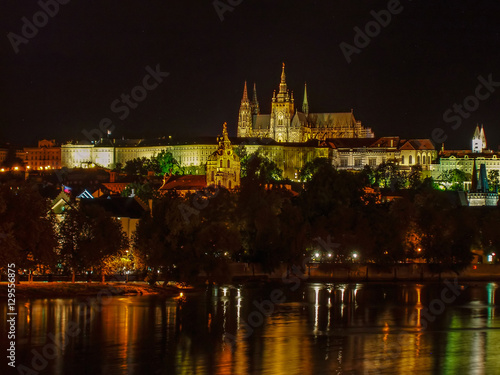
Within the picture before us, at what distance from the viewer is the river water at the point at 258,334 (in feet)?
105

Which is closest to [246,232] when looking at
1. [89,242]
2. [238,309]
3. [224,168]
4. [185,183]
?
[89,242]

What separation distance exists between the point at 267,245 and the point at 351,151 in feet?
368

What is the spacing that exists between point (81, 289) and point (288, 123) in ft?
482

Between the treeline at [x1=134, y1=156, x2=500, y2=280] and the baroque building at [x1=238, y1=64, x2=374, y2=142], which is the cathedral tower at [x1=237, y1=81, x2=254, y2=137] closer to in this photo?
the baroque building at [x1=238, y1=64, x2=374, y2=142]

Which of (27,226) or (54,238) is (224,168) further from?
(27,226)

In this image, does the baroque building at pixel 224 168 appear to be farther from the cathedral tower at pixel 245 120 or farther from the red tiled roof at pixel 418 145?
the cathedral tower at pixel 245 120

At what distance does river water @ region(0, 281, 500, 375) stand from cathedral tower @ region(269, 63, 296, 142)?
455ft

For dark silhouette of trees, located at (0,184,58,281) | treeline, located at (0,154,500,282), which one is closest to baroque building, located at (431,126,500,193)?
treeline, located at (0,154,500,282)

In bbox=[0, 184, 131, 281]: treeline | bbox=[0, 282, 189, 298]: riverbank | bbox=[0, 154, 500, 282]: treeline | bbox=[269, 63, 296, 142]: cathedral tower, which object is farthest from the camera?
bbox=[269, 63, 296, 142]: cathedral tower

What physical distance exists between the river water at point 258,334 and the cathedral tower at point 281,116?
455ft

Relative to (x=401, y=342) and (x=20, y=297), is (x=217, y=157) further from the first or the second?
(x=401, y=342)

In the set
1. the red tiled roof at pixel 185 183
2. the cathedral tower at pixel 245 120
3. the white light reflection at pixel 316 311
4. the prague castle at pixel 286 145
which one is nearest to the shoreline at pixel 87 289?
the white light reflection at pixel 316 311

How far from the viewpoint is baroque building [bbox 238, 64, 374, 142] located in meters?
190

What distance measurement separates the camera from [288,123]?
191875 mm
